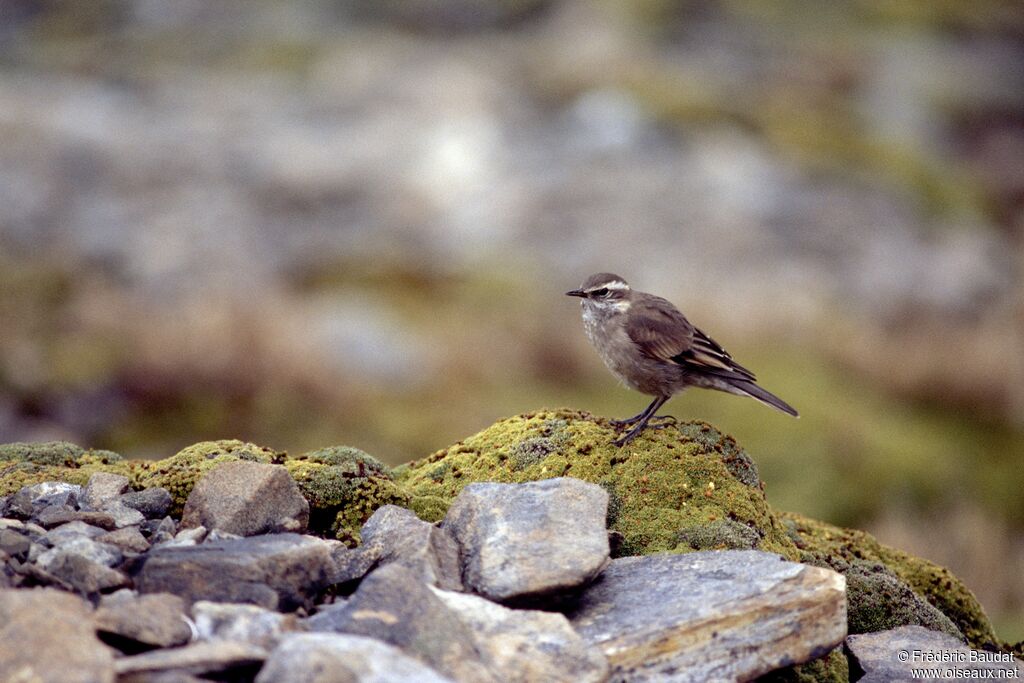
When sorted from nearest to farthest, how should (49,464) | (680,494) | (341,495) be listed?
(341,495) → (680,494) → (49,464)

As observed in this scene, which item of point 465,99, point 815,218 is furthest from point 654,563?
point 465,99

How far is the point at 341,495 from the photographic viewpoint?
6.09 metres

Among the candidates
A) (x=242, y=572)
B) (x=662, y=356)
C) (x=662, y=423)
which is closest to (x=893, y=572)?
(x=662, y=423)

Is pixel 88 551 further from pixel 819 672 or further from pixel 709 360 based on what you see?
pixel 709 360

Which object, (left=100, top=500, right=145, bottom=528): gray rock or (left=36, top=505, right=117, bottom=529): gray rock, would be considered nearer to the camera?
(left=36, top=505, right=117, bottom=529): gray rock

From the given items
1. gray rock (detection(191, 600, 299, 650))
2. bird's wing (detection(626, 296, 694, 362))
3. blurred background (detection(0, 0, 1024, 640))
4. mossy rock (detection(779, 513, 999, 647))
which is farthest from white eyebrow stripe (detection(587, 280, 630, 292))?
blurred background (detection(0, 0, 1024, 640))

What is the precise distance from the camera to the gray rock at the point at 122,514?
5496mm

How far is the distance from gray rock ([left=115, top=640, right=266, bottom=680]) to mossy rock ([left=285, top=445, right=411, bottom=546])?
171cm

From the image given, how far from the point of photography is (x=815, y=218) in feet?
77.6

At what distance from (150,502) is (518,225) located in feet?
60.2

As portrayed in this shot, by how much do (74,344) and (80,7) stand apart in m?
27.1

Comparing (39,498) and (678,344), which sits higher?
(678,344)

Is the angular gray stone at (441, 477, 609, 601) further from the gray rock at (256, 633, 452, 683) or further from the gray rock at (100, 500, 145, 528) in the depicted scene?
the gray rock at (100, 500, 145, 528)

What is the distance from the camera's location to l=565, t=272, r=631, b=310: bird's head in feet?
25.6
